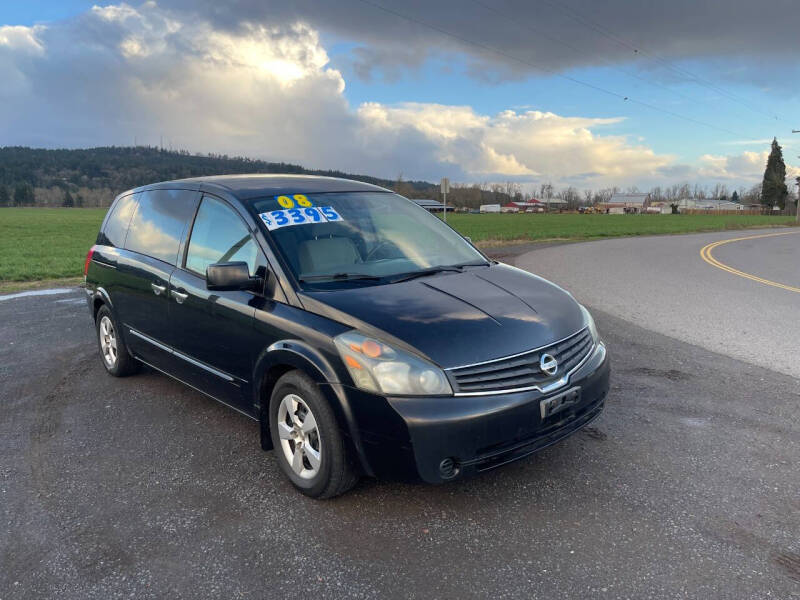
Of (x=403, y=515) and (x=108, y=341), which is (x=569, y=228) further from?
(x=403, y=515)

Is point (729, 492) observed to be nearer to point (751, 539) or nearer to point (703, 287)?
point (751, 539)

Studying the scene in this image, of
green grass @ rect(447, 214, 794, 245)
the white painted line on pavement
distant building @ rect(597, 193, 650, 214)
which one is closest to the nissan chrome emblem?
the white painted line on pavement

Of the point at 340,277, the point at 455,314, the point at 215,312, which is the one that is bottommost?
the point at 215,312

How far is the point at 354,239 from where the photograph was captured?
153 inches

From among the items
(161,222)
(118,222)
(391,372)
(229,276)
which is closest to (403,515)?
(391,372)

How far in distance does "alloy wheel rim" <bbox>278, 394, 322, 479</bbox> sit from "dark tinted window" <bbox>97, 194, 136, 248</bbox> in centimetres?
282

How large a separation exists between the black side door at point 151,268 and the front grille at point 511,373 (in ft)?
8.24

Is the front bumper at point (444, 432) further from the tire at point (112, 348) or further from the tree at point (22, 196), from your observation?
the tree at point (22, 196)

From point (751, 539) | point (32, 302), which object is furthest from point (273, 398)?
point (32, 302)

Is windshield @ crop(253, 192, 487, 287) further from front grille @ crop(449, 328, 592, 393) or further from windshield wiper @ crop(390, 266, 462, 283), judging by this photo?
front grille @ crop(449, 328, 592, 393)

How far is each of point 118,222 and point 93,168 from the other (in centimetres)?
14229

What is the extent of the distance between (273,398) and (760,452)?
309 cm

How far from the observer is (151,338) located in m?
4.58

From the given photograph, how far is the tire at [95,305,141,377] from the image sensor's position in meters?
5.20
